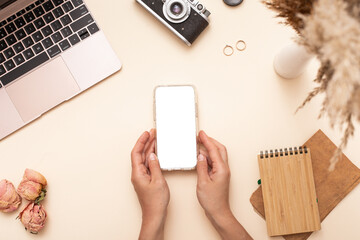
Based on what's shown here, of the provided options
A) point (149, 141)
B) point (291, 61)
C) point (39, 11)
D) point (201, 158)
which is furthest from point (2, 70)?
point (291, 61)

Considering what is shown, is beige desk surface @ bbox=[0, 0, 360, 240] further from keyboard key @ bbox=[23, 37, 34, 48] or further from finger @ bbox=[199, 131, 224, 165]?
keyboard key @ bbox=[23, 37, 34, 48]

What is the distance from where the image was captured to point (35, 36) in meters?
0.74

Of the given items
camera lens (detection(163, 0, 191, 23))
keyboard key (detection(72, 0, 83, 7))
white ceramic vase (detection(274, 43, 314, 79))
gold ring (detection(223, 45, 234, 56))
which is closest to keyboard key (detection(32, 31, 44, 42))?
keyboard key (detection(72, 0, 83, 7))

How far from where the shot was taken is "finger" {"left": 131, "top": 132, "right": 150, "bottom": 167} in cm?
73

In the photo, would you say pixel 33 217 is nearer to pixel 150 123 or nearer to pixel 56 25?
pixel 150 123

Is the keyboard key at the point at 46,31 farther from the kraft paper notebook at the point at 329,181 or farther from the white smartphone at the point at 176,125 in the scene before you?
the kraft paper notebook at the point at 329,181

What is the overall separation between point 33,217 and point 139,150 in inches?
10.5

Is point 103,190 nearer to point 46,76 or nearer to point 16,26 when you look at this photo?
point 46,76

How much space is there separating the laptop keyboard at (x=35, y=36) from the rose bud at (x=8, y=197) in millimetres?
227

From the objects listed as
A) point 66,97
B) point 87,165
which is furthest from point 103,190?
point 66,97

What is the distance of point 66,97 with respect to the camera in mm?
745

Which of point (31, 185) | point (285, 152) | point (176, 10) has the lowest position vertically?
point (285, 152)

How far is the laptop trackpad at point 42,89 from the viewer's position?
2.42ft

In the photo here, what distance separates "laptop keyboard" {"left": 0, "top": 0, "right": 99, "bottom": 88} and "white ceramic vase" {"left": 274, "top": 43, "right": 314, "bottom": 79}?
43cm
